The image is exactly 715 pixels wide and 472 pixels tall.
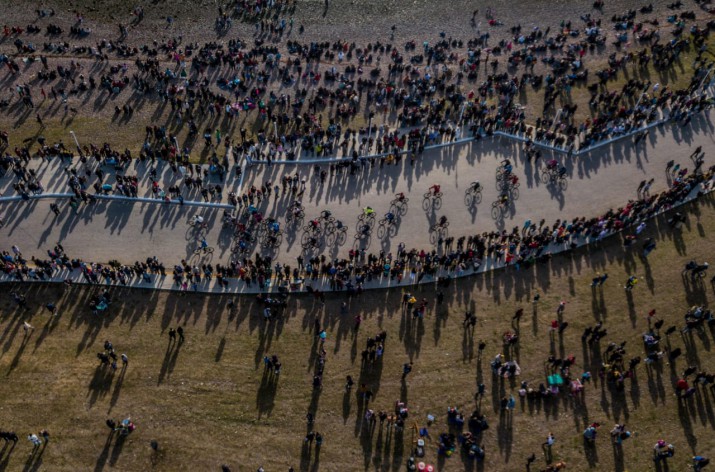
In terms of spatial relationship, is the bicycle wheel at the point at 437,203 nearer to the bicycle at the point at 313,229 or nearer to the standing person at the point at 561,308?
the bicycle at the point at 313,229

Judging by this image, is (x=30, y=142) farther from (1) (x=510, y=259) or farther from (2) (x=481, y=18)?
(2) (x=481, y=18)

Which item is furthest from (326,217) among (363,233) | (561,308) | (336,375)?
(561,308)

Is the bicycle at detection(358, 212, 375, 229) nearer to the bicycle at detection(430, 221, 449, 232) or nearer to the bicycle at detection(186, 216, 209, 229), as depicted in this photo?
the bicycle at detection(430, 221, 449, 232)

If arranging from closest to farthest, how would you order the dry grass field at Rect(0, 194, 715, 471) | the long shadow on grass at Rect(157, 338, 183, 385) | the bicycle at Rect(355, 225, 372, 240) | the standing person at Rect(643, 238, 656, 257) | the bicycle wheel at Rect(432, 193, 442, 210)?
1. the dry grass field at Rect(0, 194, 715, 471)
2. the long shadow on grass at Rect(157, 338, 183, 385)
3. the standing person at Rect(643, 238, 656, 257)
4. the bicycle at Rect(355, 225, 372, 240)
5. the bicycle wheel at Rect(432, 193, 442, 210)

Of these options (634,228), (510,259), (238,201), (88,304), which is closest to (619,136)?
(634,228)

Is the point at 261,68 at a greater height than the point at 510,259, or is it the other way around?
the point at 261,68

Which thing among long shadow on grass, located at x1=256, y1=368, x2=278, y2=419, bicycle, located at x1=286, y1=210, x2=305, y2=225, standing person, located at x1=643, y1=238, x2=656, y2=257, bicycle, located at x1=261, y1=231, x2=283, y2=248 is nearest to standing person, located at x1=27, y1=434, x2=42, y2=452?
long shadow on grass, located at x1=256, y1=368, x2=278, y2=419

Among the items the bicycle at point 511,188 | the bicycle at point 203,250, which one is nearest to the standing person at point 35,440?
the bicycle at point 203,250

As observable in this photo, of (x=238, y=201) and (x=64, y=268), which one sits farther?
(x=238, y=201)
